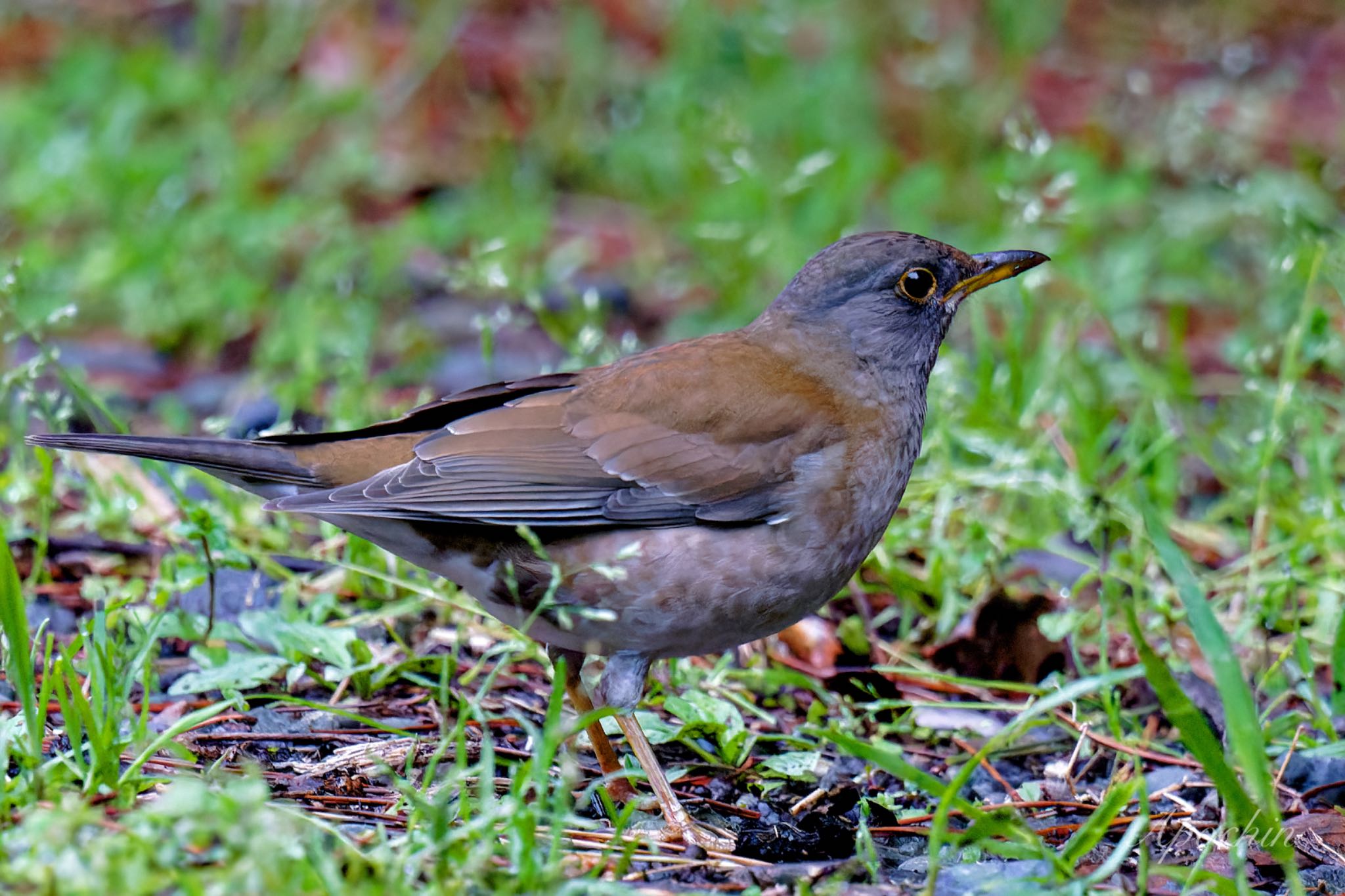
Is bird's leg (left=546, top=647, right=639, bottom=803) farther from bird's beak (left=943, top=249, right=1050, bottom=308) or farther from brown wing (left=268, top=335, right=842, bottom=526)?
bird's beak (left=943, top=249, right=1050, bottom=308)

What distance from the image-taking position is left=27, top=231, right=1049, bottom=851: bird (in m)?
3.95

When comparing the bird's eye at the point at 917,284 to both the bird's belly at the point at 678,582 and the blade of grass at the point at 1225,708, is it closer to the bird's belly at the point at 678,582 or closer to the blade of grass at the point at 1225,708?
the bird's belly at the point at 678,582

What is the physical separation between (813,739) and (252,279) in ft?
15.0

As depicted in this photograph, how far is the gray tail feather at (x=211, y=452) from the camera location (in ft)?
12.9

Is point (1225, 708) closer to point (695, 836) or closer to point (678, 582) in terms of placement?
point (695, 836)

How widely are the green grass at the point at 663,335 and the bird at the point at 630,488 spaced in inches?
11.7

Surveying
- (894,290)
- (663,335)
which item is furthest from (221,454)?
(663,335)

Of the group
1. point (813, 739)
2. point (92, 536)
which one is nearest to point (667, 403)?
point (813, 739)

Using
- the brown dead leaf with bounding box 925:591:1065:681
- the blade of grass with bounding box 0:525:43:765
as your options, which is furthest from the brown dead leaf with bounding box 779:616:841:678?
the blade of grass with bounding box 0:525:43:765

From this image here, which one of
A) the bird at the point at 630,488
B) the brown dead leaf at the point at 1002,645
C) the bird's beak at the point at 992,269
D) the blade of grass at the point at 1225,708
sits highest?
the bird's beak at the point at 992,269

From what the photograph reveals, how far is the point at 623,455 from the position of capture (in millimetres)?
4172

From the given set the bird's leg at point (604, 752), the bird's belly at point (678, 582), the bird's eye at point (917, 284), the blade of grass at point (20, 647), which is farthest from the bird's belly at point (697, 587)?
the blade of grass at point (20, 647)

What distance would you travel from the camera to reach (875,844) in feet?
12.2

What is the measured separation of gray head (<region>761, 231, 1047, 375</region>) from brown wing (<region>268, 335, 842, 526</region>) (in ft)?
1.06
